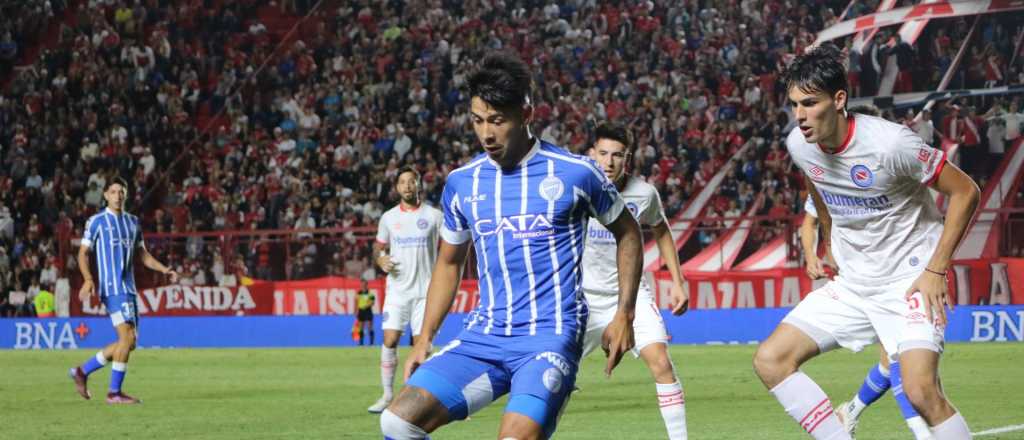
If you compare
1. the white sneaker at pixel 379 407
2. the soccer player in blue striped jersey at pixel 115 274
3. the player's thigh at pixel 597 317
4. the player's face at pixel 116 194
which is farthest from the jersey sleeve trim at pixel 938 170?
the player's face at pixel 116 194

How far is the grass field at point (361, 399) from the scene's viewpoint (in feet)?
35.6

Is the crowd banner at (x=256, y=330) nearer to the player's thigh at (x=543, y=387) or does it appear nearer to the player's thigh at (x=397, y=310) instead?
the player's thigh at (x=397, y=310)

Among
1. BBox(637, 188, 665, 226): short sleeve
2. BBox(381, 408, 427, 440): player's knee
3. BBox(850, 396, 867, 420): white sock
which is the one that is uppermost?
BBox(637, 188, 665, 226): short sleeve

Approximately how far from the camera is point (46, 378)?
18.2 meters

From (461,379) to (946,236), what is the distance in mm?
2365

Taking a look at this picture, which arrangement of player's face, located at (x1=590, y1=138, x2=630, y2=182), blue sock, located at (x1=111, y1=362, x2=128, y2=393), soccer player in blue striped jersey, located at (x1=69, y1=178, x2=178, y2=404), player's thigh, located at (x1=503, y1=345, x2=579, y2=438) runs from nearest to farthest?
player's thigh, located at (x1=503, y1=345, x2=579, y2=438)
player's face, located at (x1=590, y1=138, x2=630, y2=182)
blue sock, located at (x1=111, y1=362, x2=128, y2=393)
soccer player in blue striped jersey, located at (x1=69, y1=178, x2=178, y2=404)

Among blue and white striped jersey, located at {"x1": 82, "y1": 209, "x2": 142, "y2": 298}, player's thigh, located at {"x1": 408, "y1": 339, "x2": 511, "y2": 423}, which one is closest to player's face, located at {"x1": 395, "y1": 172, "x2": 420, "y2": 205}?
blue and white striped jersey, located at {"x1": 82, "y1": 209, "x2": 142, "y2": 298}

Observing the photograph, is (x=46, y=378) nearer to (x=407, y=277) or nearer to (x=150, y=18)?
(x=407, y=277)

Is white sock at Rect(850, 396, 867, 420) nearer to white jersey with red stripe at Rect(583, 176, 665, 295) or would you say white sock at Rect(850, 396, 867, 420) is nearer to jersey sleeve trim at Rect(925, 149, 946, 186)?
white jersey with red stripe at Rect(583, 176, 665, 295)

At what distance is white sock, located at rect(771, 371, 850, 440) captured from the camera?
6.83 meters

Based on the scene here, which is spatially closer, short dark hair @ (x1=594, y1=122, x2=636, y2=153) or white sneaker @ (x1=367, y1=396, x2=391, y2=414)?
short dark hair @ (x1=594, y1=122, x2=636, y2=153)

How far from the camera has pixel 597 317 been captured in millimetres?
9328

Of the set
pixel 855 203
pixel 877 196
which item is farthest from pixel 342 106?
pixel 877 196

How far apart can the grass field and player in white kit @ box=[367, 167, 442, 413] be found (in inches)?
32.5
